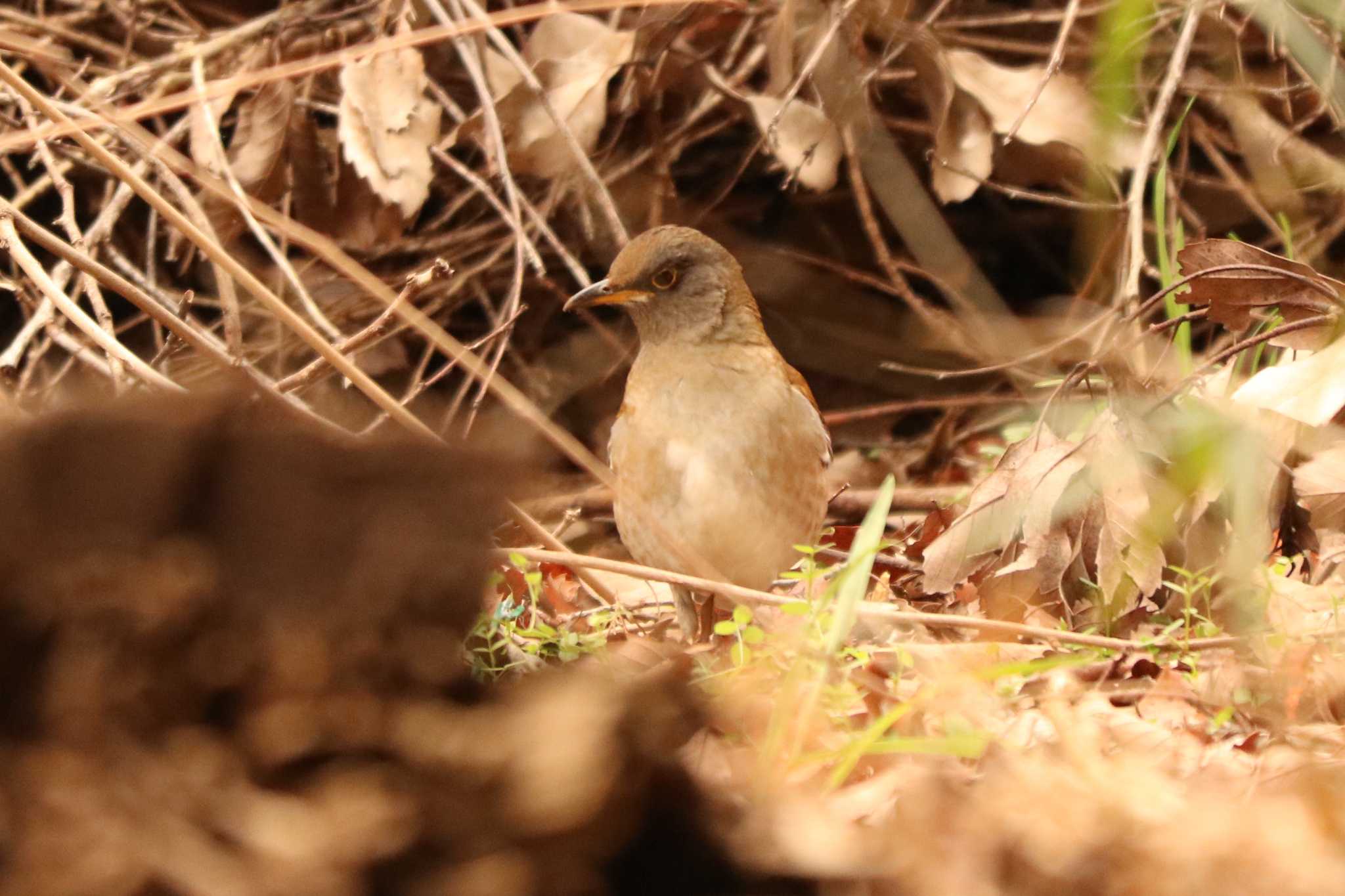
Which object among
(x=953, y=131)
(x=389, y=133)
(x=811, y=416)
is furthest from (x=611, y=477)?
(x=953, y=131)

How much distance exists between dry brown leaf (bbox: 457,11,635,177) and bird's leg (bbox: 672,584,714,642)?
132 cm

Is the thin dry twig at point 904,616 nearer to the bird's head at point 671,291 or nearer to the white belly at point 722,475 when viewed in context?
the white belly at point 722,475

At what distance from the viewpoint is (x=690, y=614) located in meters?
3.02

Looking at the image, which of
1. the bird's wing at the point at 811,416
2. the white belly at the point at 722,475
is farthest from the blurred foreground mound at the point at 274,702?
the bird's wing at the point at 811,416

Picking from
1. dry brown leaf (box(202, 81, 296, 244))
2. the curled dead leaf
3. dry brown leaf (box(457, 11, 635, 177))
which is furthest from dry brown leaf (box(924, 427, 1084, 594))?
dry brown leaf (box(202, 81, 296, 244))

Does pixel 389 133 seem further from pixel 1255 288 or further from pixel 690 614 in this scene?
pixel 1255 288

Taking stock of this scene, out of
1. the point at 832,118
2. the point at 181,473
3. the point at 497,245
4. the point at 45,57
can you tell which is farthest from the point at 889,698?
the point at 497,245

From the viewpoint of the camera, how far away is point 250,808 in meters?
1.01

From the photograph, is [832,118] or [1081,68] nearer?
[832,118]

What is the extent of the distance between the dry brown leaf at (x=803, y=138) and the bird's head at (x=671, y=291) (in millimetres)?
602

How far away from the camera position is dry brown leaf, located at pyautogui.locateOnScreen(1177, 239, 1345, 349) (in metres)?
2.71

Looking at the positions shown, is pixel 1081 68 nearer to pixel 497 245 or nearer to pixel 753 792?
pixel 497 245

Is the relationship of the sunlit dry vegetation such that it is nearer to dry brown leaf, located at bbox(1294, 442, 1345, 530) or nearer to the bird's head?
dry brown leaf, located at bbox(1294, 442, 1345, 530)

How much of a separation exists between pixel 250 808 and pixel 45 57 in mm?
1615
